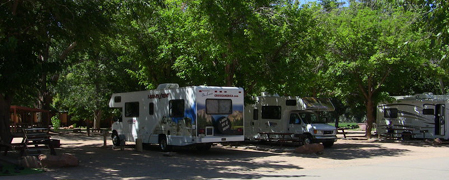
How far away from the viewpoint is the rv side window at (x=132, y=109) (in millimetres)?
19047

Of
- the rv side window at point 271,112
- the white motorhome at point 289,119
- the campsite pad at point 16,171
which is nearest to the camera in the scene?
the campsite pad at point 16,171

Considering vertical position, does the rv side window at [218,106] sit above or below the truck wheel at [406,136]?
above

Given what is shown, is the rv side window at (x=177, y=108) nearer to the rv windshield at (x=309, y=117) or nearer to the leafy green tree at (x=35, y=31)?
the leafy green tree at (x=35, y=31)

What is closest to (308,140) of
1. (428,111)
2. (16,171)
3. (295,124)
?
(295,124)

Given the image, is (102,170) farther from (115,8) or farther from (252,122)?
(252,122)

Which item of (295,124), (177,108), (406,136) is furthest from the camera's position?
(406,136)

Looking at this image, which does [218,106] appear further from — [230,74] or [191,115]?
[230,74]

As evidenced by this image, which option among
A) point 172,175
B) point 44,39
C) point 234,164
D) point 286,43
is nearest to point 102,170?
point 172,175

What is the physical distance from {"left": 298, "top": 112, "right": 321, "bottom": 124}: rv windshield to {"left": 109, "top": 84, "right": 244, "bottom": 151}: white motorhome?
5195 mm

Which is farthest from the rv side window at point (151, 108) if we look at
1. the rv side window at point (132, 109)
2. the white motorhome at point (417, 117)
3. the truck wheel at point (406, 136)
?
the truck wheel at point (406, 136)

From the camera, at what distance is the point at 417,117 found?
25.2 metres

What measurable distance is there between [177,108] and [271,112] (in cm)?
690

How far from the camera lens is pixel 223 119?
53.4 feet

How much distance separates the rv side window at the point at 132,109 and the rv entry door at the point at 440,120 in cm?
1690
